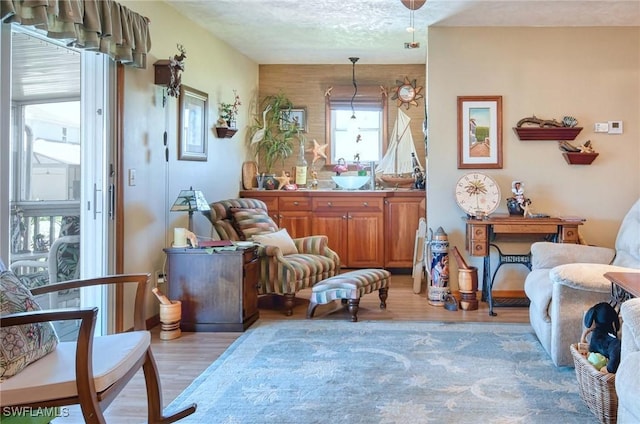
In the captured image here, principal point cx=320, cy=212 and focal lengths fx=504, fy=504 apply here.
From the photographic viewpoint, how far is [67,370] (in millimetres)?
1699

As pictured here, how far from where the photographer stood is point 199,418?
2.21m

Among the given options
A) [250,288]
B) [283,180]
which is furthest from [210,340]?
[283,180]

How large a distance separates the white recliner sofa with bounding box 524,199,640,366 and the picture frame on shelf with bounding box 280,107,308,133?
357 cm

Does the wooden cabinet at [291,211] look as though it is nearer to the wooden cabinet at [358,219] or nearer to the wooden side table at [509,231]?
the wooden cabinet at [358,219]

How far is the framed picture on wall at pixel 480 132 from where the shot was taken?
4531 millimetres

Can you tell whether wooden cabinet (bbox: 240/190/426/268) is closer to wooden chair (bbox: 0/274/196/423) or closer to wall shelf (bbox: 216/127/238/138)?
wall shelf (bbox: 216/127/238/138)

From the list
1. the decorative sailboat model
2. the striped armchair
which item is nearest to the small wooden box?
the striped armchair

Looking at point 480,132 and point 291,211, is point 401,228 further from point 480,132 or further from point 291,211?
point 480,132

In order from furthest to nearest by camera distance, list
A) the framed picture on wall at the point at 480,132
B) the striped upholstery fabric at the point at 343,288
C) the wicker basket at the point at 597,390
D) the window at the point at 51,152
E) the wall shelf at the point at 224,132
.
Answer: the wall shelf at the point at 224,132 < the framed picture on wall at the point at 480,132 < the striped upholstery fabric at the point at 343,288 < the window at the point at 51,152 < the wicker basket at the point at 597,390

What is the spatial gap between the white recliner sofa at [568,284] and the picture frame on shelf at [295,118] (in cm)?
357

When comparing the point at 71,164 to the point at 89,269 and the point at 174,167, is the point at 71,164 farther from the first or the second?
the point at 174,167

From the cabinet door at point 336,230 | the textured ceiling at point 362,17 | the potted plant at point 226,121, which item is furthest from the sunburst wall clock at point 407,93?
the potted plant at point 226,121

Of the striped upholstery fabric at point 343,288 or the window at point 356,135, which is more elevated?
the window at point 356,135

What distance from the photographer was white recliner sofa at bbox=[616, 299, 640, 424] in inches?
64.2
